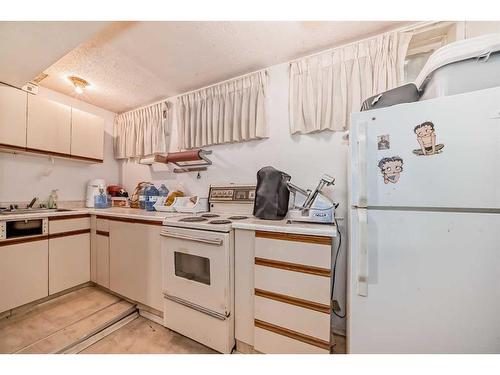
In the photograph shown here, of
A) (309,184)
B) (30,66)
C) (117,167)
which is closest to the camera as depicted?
(30,66)

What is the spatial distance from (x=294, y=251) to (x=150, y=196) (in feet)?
6.14

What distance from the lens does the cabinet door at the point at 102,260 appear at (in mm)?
2064

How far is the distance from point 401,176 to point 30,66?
9.20ft

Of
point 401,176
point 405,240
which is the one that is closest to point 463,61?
point 401,176

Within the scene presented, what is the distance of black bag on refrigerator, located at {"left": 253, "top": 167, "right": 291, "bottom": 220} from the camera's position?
155 cm

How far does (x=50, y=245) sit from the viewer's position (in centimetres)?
193

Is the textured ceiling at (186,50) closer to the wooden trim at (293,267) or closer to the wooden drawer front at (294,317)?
the wooden trim at (293,267)

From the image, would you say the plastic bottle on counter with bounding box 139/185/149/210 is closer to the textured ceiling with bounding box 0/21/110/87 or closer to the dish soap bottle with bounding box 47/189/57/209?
the dish soap bottle with bounding box 47/189/57/209

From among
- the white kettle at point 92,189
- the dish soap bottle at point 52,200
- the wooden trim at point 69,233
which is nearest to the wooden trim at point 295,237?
the wooden trim at point 69,233

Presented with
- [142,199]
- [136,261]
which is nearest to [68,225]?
[142,199]

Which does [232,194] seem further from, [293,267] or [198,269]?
[293,267]

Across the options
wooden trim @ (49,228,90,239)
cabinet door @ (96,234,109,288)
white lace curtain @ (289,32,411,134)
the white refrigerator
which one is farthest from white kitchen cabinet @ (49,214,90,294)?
the white refrigerator
